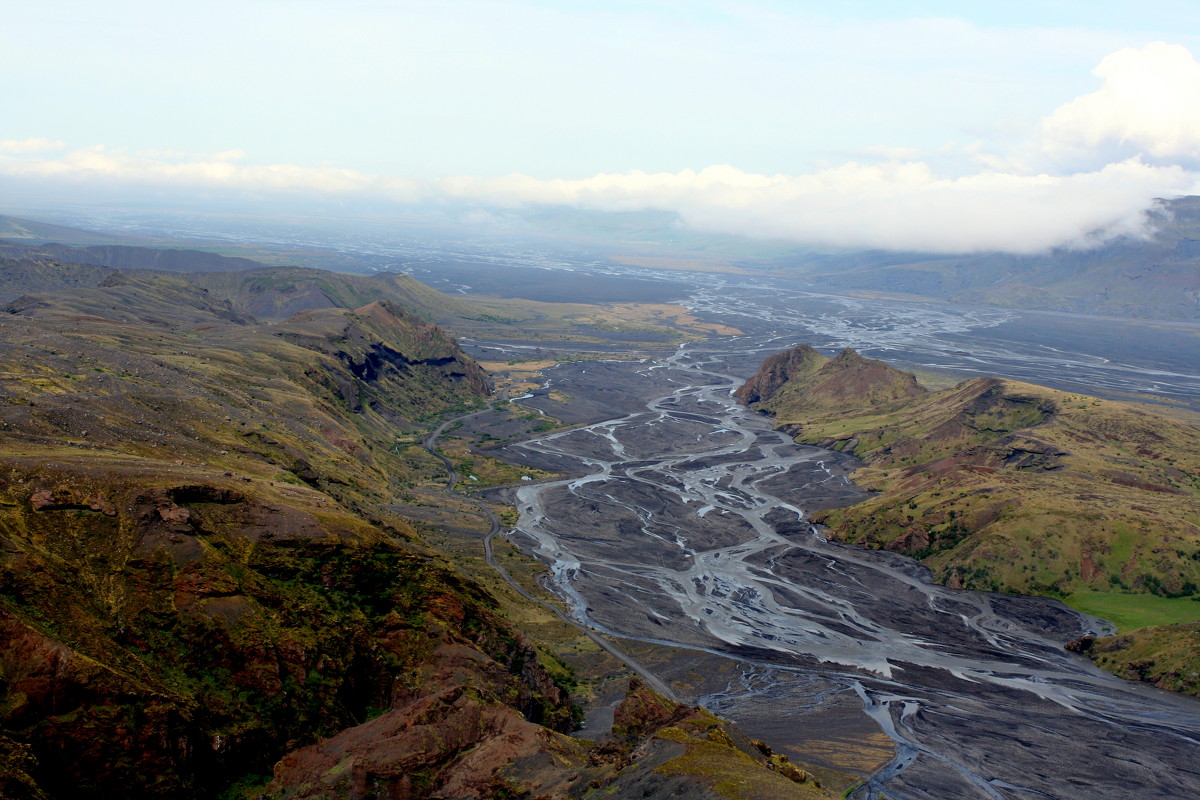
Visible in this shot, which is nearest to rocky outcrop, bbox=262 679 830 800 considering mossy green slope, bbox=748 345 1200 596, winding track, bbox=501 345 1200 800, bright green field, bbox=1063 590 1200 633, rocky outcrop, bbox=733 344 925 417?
winding track, bbox=501 345 1200 800

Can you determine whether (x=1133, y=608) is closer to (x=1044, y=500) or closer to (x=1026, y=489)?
(x=1044, y=500)

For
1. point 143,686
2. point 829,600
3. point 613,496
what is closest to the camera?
point 143,686

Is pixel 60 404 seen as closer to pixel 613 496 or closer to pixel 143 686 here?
pixel 143 686

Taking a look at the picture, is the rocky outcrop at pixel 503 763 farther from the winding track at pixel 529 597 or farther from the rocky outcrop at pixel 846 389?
the rocky outcrop at pixel 846 389

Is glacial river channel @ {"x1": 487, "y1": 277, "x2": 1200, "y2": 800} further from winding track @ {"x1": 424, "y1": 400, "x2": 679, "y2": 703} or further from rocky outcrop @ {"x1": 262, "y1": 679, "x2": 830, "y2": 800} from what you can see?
rocky outcrop @ {"x1": 262, "y1": 679, "x2": 830, "y2": 800}

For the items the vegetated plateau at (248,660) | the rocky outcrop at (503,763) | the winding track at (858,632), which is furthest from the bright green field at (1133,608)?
the rocky outcrop at (503,763)

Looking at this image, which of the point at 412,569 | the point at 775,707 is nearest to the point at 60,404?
the point at 412,569

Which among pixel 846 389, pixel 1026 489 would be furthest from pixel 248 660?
pixel 846 389
